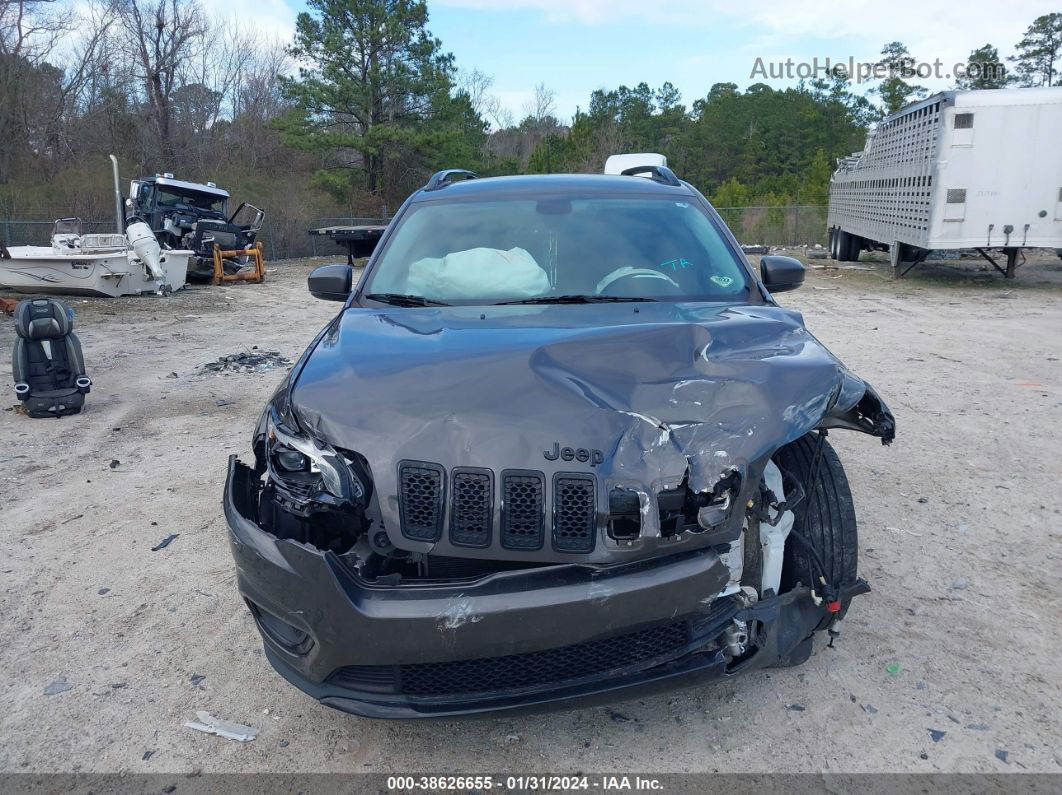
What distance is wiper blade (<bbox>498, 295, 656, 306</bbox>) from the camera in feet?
10.7

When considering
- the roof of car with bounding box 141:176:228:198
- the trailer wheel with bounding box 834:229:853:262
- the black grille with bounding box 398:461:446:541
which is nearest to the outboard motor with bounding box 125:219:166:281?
the roof of car with bounding box 141:176:228:198

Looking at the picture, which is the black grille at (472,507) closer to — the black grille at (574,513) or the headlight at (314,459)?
the black grille at (574,513)

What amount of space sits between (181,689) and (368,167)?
3447 cm

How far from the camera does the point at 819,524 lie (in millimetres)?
2723

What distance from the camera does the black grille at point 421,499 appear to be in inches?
84.6

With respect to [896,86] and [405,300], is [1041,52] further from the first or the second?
[405,300]

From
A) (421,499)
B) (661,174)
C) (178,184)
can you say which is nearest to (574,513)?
(421,499)

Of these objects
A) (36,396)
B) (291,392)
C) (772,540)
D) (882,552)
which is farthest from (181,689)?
(36,396)

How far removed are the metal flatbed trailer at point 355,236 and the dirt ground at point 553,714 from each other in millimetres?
11960

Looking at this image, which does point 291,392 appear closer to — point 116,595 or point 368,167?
point 116,595

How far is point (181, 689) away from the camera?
277 cm

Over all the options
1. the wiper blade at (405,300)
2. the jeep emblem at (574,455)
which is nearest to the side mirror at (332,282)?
the wiper blade at (405,300)

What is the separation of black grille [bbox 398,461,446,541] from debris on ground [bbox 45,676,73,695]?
1571 mm

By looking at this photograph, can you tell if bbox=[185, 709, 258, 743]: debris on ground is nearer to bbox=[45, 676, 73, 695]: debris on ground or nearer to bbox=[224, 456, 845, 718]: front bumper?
bbox=[224, 456, 845, 718]: front bumper
